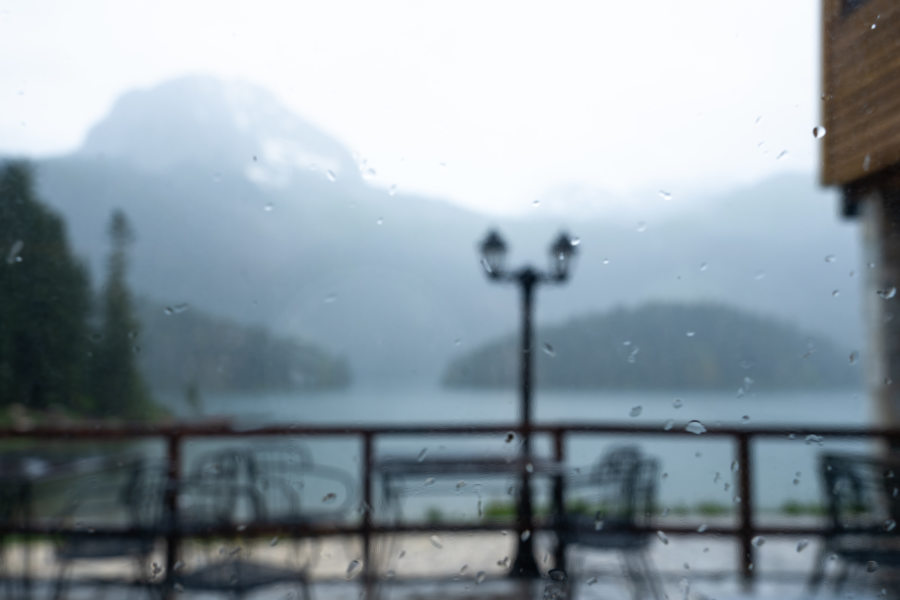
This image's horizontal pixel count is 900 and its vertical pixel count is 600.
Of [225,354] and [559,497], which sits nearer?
[225,354]

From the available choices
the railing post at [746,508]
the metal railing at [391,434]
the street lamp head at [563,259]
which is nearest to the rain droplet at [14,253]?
the metal railing at [391,434]

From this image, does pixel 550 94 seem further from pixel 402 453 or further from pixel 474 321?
pixel 402 453

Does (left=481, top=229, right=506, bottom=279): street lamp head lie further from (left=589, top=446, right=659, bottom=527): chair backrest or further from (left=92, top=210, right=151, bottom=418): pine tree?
(left=92, top=210, right=151, bottom=418): pine tree

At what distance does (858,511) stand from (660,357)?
38 cm

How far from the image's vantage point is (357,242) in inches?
37.8

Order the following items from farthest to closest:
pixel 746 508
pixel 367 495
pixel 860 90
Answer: pixel 367 495 → pixel 746 508 → pixel 860 90

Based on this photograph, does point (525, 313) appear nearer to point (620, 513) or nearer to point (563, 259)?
point (563, 259)

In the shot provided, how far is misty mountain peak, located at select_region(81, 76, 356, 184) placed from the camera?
867mm

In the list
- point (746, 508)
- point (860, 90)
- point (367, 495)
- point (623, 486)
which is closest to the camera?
point (860, 90)

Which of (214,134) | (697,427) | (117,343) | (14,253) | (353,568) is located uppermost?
(214,134)

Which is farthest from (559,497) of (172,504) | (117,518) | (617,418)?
(117,518)

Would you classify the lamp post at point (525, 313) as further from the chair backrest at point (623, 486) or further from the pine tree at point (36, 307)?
the pine tree at point (36, 307)

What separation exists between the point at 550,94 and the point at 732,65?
0.75 ft

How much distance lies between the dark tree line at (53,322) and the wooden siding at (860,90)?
956mm
